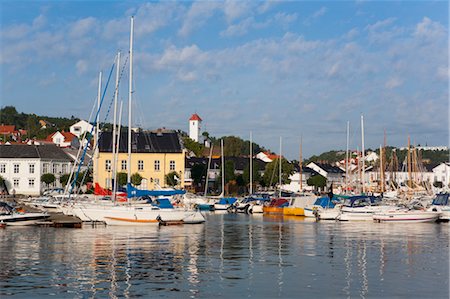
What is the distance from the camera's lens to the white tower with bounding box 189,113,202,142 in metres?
170

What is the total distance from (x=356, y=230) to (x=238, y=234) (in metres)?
8.17

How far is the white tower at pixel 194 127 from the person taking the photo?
170 meters

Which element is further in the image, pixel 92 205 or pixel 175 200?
pixel 175 200

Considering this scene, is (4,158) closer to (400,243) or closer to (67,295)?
(400,243)

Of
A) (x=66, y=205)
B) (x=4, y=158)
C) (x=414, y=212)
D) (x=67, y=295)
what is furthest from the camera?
(x=4, y=158)

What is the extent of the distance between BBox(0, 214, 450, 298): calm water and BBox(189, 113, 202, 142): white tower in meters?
126

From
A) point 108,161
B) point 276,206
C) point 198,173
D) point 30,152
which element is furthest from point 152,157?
point 276,206

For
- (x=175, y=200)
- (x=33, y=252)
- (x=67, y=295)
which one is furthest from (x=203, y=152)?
(x=67, y=295)

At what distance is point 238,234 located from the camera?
4222 centimetres

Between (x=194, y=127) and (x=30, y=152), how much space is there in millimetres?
73759

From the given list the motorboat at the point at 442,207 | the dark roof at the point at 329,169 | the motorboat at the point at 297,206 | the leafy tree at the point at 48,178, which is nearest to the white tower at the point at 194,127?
the dark roof at the point at 329,169

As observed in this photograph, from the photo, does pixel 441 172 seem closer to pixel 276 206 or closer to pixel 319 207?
pixel 276 206

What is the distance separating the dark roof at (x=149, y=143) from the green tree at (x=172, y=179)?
389 centimetres

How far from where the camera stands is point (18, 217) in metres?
44.8
